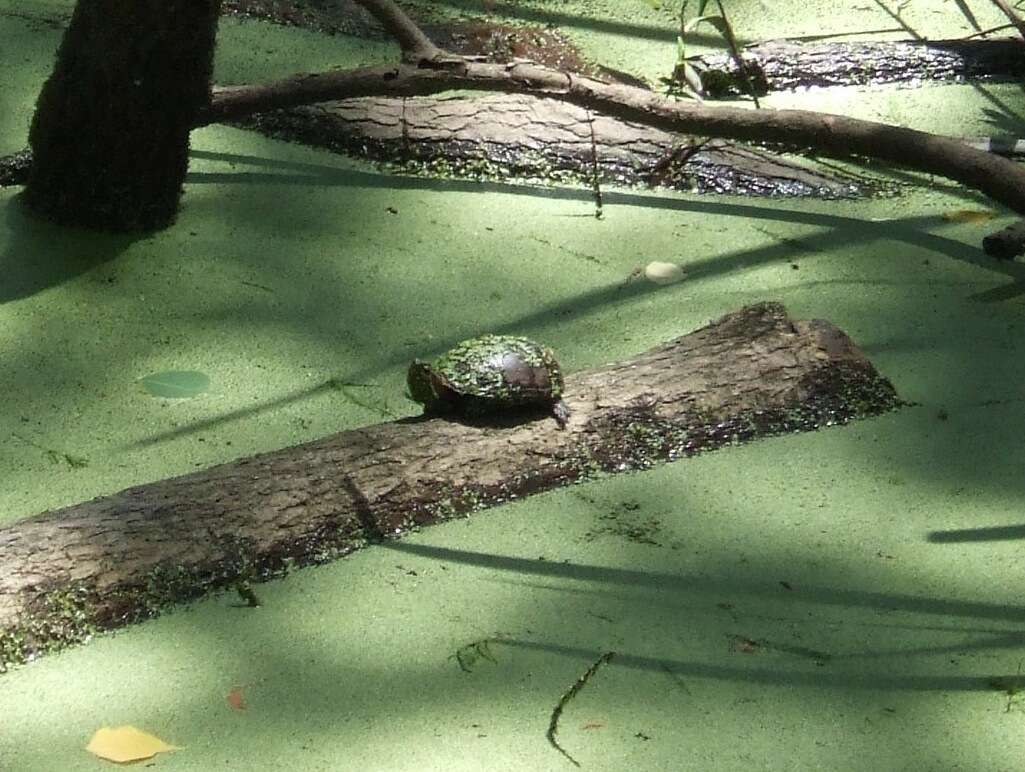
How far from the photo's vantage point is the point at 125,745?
1.45 m

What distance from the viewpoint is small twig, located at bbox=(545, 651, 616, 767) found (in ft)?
4.89

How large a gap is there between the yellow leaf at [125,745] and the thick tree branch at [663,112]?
1.35 m

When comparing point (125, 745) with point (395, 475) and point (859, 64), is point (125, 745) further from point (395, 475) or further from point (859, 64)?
point (859, 64)

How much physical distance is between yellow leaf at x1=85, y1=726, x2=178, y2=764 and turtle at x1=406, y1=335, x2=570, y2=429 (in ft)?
2.12

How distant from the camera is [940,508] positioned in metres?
1.95

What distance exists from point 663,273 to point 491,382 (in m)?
0.66

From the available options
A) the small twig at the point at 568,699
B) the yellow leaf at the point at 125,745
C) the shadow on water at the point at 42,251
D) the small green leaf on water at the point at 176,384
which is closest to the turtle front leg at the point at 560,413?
the small twig at the point at 568,699

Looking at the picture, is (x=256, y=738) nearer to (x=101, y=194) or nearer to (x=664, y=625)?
(x=664, y=625)

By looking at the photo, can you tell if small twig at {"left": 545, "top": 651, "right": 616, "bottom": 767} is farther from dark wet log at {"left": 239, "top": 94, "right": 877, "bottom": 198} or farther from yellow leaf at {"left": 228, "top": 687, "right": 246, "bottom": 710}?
dark wet log at {"left": 239, "top": 94, "right": 877, "bottom": 198}

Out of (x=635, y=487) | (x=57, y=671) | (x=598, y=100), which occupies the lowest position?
(x=57, y=671)

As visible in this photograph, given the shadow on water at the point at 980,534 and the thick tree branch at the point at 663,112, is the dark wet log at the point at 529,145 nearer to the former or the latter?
the thick tree branch at the point at 663,112

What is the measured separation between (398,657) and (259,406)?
1.90 feet

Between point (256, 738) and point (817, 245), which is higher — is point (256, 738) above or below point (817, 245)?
below

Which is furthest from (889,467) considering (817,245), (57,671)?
(57,671)
